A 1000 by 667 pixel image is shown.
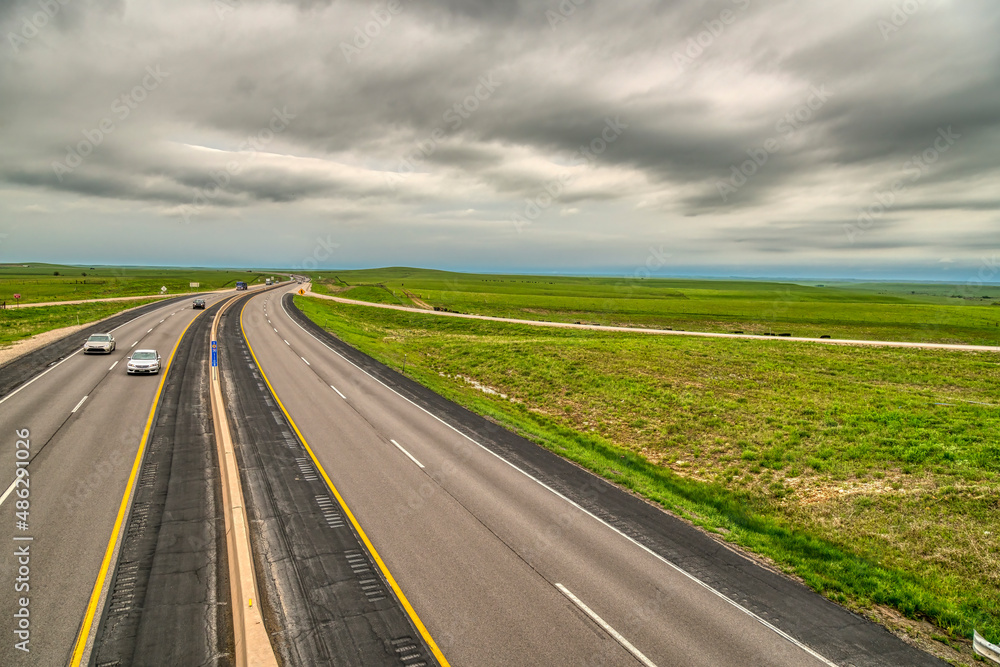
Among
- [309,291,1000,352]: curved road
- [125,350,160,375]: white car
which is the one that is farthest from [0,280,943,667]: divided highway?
[309,291,1000,352]: curved road

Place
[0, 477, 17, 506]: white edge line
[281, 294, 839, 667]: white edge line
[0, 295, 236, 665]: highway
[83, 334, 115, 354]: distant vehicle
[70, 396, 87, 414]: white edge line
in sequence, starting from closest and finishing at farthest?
[0, 295, 236, 665]: highway, [281, 294, 839, 667]: white edge line, [0, 477, 17, 506]: white edge line, [70, 396, 87, 414]: white edge line, [83, 334, 115, 354]: distant vehicle

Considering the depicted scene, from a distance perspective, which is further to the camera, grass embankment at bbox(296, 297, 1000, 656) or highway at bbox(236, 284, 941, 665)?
grass embankment at bbox(296, 297, 1000, 656)

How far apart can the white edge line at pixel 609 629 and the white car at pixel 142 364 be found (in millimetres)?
25715

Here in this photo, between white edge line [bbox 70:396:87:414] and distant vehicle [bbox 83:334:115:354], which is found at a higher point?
distant vehicle [bbox 83:334:115:354]

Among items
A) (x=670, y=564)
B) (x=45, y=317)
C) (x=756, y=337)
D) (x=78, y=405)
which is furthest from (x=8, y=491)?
(x=756, y=337)

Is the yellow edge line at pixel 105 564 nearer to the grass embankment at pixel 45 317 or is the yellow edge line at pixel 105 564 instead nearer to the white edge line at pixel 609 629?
the white edge line at pixel 609 629

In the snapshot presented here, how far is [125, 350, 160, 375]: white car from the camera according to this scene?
24.1 metres

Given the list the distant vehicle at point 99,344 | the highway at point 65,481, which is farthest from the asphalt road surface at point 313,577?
the distant vehicle at point 99,344

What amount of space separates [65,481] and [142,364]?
14.3 m

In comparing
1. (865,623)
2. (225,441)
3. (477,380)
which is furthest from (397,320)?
(865,623)

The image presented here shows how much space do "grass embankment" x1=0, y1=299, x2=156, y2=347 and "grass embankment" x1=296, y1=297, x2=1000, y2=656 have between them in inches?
1101

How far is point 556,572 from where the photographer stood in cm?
969

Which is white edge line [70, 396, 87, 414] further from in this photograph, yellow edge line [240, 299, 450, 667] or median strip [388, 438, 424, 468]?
median strip [388, 438, 424, 468]

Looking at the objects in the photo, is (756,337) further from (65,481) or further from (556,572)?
(65,481)
